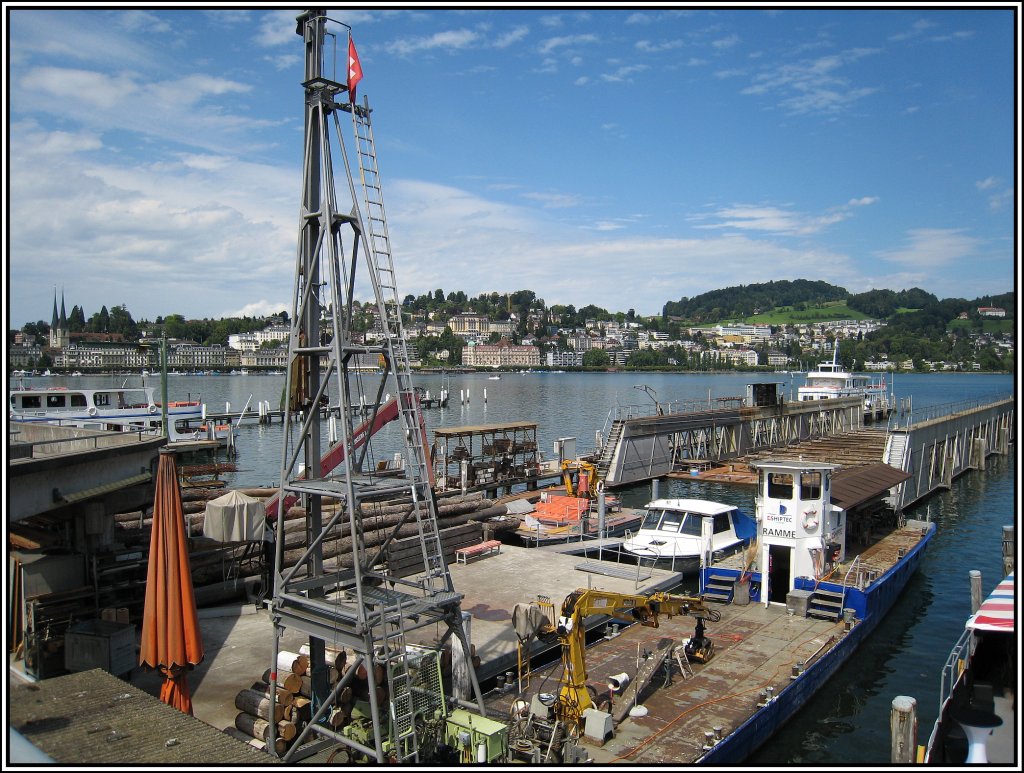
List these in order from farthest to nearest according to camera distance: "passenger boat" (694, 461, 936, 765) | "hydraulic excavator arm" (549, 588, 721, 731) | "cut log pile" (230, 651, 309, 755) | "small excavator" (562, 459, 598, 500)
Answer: "small excavator" (562, 459, 598, 500) < "passenger boat" (694, 461, 936, 765) < "hydraulic excavator arm" (549, 588, 721, 731) < "cut log pile" (230, 651, 309, 755)

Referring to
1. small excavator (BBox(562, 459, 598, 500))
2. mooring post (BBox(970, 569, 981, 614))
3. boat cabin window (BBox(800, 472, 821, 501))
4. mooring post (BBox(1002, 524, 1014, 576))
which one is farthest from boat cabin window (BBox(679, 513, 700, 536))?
mooring post (BBox(1002, 524, 1014, 576))

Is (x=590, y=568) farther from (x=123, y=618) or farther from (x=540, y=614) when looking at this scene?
(x=123, y=618)

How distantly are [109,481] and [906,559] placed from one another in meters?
23.2

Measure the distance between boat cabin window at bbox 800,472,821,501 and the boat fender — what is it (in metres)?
0.42

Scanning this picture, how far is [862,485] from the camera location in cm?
2677

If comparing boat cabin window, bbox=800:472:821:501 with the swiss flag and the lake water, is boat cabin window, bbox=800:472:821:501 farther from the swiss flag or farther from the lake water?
the swiss flag

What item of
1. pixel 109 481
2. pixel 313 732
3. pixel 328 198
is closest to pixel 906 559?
pixel 313 732

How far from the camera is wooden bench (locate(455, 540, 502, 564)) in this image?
24062mm

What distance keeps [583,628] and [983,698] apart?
24.4 feet

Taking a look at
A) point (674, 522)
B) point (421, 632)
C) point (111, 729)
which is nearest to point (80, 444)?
point (421, 632)

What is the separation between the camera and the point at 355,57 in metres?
13.6

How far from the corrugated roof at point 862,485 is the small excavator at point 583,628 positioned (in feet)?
27.5

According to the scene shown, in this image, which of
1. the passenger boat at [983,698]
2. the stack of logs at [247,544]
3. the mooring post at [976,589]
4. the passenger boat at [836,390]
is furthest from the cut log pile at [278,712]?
the passenger boat at [836,390]

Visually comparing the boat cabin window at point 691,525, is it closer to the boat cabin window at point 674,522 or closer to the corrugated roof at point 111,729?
the boat cabin window at point 674,522
